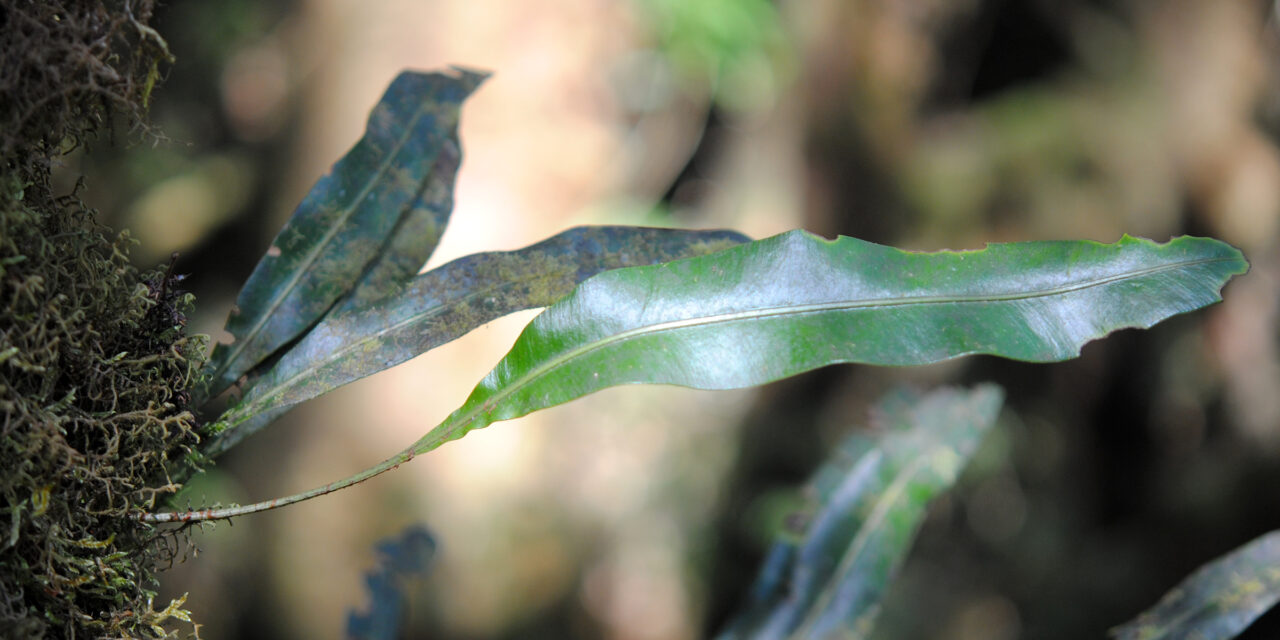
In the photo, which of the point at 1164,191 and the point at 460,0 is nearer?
the point at 460,0

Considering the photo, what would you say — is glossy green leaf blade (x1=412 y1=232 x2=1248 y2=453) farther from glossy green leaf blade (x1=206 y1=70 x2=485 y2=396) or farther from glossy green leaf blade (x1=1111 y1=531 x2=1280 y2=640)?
glossy green leaf blade (x1=1111 y1=531 x2=1280 y2=640)

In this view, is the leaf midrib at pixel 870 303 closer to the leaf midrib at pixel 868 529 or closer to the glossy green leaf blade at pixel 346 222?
the glossy green leaf blade at pixel 346 222

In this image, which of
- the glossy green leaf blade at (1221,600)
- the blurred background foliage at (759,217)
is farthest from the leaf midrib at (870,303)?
the blurred background foliage at (759,217)

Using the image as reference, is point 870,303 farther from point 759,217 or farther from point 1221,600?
point 759,217

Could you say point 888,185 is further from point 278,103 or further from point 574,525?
point 278,103

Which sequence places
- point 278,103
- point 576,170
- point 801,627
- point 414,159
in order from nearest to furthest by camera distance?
point 414,159 < point 801,627 < point 576,170 < point 278,103

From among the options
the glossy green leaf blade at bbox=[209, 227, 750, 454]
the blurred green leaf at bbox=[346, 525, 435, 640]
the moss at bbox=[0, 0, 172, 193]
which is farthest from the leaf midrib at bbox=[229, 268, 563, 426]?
the blurred green leaf at bbox=[346, 525, 435, 640]

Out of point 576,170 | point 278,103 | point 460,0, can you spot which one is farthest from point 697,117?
point 278,103

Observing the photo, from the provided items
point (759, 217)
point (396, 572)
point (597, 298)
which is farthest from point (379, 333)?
point (759, 217)
